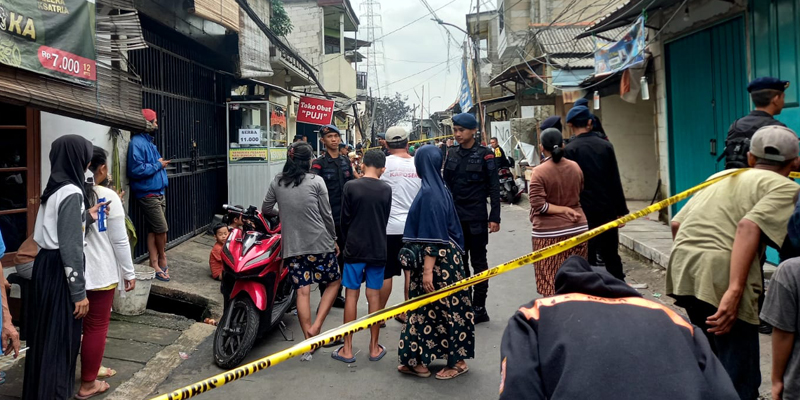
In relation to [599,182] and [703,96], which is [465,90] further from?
[599,182]

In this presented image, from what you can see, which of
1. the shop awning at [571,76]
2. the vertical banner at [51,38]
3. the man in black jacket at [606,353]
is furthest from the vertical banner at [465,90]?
the man in black jacket at [606,353]

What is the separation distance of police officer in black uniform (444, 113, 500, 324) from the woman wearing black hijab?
10.3ft

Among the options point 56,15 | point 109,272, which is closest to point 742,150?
point 109,272

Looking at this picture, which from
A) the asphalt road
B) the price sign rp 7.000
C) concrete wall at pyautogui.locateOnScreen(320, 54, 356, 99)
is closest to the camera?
A: the asphalt road

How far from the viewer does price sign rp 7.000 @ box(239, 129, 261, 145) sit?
10172 mm

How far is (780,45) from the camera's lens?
5.92 m

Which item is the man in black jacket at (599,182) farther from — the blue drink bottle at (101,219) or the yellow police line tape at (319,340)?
the blue drink bottle at (101,219)

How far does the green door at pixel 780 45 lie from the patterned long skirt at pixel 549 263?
2.99m

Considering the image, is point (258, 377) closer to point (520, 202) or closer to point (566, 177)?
point (566, 177)

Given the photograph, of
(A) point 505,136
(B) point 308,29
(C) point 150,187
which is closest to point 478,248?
(C) point 150,187

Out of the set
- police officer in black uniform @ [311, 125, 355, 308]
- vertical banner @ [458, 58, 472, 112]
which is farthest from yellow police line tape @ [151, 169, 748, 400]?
vertical banner @ [458, 58, 472, 112]

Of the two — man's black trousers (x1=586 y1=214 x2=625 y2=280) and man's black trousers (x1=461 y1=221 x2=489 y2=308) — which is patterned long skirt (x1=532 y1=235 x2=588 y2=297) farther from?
man's black trousers (x1=461 y1=221 x2=489 y2=308)

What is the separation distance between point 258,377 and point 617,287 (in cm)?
326

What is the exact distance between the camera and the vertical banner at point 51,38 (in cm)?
418
